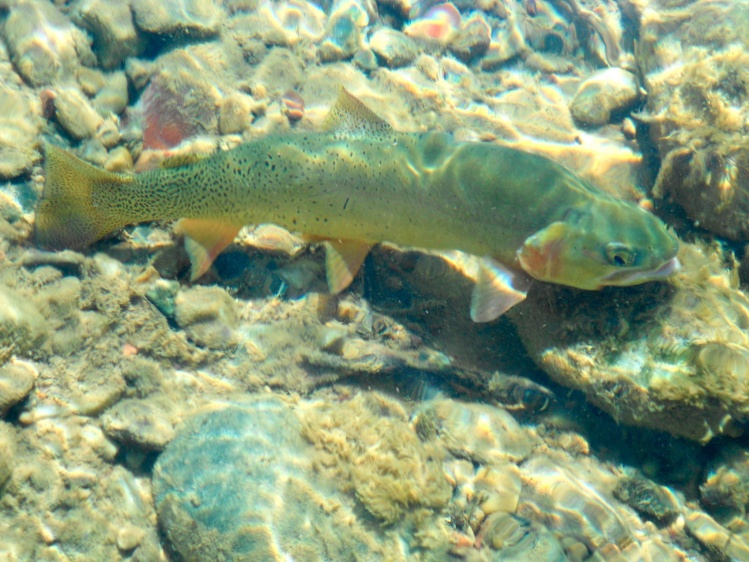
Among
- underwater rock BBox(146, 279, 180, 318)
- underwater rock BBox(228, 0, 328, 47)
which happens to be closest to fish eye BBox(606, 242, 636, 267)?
underwater rock BBox(146, 279, 180, 318)

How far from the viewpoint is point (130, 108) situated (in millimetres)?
5480

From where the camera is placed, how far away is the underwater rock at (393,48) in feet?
21.7

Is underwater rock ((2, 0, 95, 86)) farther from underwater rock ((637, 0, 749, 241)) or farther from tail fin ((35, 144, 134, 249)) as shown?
underwater rock ((637, 0, 749, 241))

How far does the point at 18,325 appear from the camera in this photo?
338cm

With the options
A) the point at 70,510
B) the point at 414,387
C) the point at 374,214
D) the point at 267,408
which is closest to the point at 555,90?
the point at 374,214

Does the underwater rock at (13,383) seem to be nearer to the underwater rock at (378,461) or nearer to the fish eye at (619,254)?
the underwater rock at (378,461)

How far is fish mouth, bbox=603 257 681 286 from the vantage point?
376 centimetres

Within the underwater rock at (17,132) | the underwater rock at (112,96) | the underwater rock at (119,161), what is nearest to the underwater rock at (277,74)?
Answer: the underwater rock at (112,96)

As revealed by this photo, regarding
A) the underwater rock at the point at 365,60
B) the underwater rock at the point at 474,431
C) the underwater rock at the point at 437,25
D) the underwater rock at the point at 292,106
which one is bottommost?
the underwater rock at the point at 474,431

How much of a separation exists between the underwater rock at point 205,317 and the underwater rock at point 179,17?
3.45 meters

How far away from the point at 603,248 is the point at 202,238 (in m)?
3.29

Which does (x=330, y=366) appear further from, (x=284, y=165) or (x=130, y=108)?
(x=130, y=108)

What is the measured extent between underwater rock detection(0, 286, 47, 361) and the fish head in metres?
3.72

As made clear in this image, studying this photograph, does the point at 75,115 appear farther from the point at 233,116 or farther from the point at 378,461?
the point at 378,461
